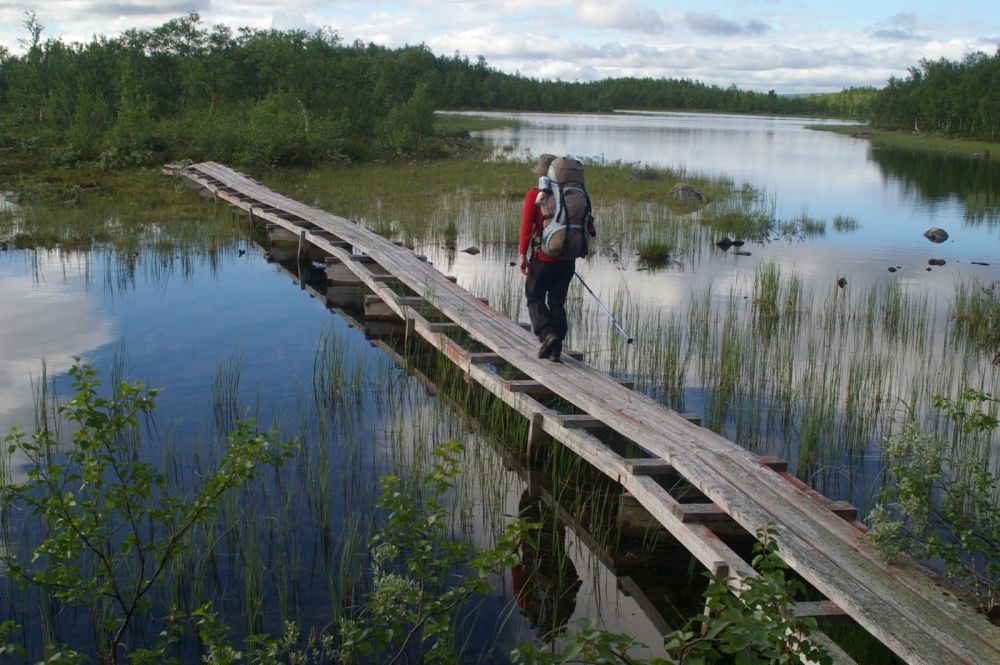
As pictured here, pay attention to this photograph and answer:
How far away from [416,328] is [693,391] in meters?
3.11

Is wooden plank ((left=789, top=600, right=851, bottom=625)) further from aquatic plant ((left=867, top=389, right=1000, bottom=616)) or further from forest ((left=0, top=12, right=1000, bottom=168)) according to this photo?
forest ((left=0, top=12, right=1000, bottom=168))

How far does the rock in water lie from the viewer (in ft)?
64.4

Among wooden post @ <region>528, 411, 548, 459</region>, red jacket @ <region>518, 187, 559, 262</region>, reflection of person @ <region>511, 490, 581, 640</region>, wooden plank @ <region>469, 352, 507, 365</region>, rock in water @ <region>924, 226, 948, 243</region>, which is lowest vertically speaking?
reflection of person @ <region>511, 490, 581, 640</region>

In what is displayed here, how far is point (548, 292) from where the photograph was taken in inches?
327

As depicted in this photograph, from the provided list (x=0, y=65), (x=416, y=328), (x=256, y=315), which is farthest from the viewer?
(x=0, y=65)

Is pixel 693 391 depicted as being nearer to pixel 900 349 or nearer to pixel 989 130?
pixel 900 349

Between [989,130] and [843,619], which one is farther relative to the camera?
[989,130]

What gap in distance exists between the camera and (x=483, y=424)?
26.7 feet

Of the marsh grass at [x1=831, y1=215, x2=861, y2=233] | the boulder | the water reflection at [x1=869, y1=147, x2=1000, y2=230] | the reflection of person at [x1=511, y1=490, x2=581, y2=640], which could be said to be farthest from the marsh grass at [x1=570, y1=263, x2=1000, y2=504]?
the water reflection at [x1=869, y1=147, x2=1000, y2=230]

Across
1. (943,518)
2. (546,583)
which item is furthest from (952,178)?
(546,583)

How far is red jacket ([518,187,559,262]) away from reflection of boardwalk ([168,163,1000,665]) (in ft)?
3.29

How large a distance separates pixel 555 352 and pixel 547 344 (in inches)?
4.3

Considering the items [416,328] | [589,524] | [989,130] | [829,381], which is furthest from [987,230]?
[989,130]

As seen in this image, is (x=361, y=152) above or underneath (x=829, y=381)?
above
